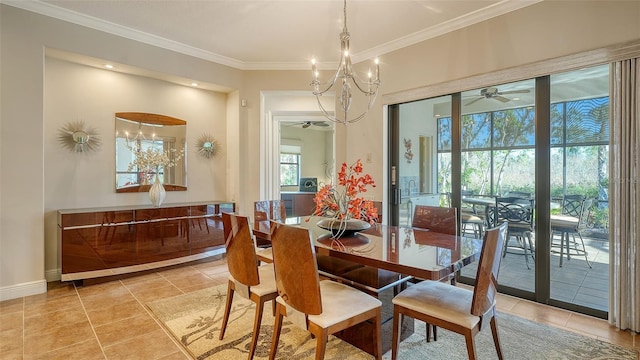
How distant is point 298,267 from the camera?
1639mm

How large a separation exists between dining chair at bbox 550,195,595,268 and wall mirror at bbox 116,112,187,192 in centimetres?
455

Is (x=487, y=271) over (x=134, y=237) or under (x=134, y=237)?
over

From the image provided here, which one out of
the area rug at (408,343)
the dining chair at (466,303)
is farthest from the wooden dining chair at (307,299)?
the area rug at (408,343)

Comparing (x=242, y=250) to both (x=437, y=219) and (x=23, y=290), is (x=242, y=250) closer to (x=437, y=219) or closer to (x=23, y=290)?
(x=437, y=219)

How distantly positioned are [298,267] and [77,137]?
11.5 ft

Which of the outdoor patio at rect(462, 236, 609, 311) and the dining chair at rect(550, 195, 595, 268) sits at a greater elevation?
the dining chair at rect(550, 195, 595, 268)

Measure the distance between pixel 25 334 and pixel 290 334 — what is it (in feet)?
6.70

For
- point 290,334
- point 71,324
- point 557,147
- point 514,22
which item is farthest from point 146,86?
point 557,147

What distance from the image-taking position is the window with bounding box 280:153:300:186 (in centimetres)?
878

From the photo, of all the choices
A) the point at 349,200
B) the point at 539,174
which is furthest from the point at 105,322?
the point at 539,174

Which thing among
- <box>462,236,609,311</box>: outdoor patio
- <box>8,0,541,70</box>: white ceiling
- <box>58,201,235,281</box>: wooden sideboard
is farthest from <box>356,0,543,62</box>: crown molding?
<box>58,201,235,281</box>: wooden sideboard

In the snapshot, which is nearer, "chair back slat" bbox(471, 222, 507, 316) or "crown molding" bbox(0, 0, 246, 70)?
"chair back slat" bbox(471, 222, 507, 316)

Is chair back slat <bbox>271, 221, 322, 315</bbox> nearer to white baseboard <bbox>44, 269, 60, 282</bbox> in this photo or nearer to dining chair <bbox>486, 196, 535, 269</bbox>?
dining chair <bbox>486, 196, 535, 269</bbox>

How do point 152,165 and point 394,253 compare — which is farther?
point 152,165
